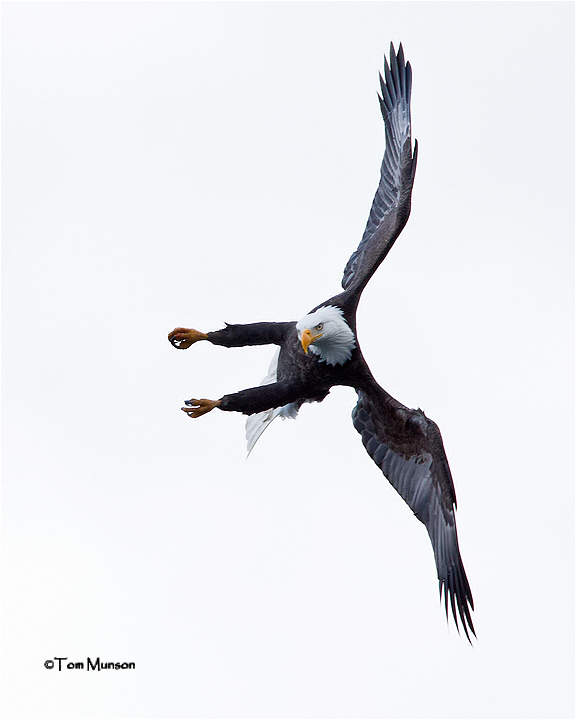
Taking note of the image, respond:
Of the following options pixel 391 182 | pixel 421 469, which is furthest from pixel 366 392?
pixel 391 182

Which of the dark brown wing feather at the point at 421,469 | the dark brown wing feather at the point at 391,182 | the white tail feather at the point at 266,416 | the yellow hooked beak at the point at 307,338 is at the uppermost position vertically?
the dark brown wing feather at the point at 391,182

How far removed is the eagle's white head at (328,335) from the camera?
9203mm

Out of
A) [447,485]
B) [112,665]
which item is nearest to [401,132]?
[447,485]

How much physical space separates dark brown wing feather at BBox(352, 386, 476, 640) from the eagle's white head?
2.04 feet

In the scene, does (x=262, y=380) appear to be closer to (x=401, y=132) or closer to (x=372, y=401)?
(x=372, y=401)

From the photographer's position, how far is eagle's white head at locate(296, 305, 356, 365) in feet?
30.2

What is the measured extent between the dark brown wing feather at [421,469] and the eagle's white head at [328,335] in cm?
62

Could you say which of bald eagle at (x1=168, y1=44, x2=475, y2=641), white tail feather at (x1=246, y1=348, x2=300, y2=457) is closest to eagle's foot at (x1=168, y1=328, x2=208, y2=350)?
bald eagle at (x1=168, y1=44, x2=475, y2=641)

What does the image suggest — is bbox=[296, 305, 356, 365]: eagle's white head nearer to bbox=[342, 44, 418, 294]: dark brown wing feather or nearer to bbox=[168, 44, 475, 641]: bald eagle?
bbox=[168, 44, 475, 641]: bald eagle

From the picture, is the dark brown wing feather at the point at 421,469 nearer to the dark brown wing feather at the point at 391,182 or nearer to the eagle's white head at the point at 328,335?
the eagle's white head at the point at 328,335

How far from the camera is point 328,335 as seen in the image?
30.4 feet

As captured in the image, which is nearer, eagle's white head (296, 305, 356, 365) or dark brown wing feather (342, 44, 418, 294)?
eagle's white head (296, 305, 356, 365)

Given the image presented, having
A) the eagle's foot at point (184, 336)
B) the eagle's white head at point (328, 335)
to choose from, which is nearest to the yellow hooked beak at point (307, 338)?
the eagle's white head at point (328, 335)

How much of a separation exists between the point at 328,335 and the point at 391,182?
2.21 meters
